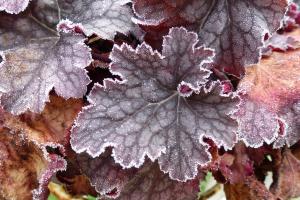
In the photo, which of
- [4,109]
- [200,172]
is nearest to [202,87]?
[200,172]

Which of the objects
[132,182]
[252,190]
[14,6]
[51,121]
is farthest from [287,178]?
[14,6]

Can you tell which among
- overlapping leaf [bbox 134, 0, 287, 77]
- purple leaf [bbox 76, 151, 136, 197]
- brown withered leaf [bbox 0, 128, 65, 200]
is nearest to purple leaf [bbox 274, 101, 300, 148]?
overlapping leaf [bbox 134, 0, 287, 77]

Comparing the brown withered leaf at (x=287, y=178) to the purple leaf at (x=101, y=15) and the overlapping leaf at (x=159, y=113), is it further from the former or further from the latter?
the purple leaf at (x=101, y=15)

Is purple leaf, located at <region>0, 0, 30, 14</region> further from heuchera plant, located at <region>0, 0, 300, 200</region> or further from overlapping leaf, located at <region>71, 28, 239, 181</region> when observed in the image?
overlapping leaf, located at <region>71, 28, 239, 181</region>

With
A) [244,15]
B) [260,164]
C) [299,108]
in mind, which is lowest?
[260,164]

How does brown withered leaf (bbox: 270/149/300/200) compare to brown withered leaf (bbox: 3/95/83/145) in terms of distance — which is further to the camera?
brown withered leaf (bbox: 270/149/300/200)

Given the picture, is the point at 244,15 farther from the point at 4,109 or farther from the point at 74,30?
the point at 4,109
